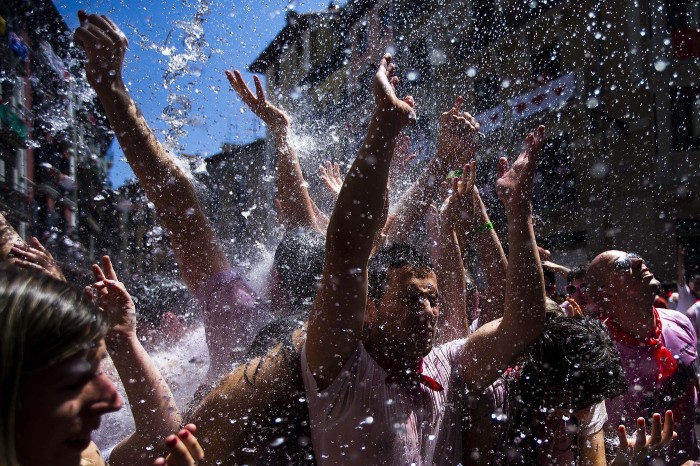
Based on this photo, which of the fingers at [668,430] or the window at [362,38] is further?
the window at [362,38]

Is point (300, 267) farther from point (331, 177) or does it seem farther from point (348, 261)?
point (331, 177)

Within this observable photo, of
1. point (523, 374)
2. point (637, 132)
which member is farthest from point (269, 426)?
point (637, 132)

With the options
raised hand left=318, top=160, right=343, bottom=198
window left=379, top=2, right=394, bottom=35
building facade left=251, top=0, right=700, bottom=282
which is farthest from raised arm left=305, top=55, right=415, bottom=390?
window left=379, top=2, right=394, bottom=35

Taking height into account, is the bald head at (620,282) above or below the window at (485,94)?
below

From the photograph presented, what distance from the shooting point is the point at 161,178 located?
83.0 inches

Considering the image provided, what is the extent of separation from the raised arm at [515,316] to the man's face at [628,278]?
4.26ft

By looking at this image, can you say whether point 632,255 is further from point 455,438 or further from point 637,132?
point 637,132

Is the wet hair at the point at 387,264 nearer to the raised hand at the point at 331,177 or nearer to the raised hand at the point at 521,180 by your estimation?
the raised hand at the point at 521,180

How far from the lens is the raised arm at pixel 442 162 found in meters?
2.63

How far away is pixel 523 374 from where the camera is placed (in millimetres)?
1999

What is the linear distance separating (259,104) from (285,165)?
0.39 m

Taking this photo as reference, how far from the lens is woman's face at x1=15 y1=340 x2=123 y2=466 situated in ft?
3.05

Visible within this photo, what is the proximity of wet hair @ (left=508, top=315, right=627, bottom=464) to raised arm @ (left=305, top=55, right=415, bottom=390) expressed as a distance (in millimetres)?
792

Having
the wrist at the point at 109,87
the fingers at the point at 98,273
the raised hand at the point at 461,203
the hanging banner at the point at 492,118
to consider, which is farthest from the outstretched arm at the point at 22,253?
the hanging banner at the point at 492,118
